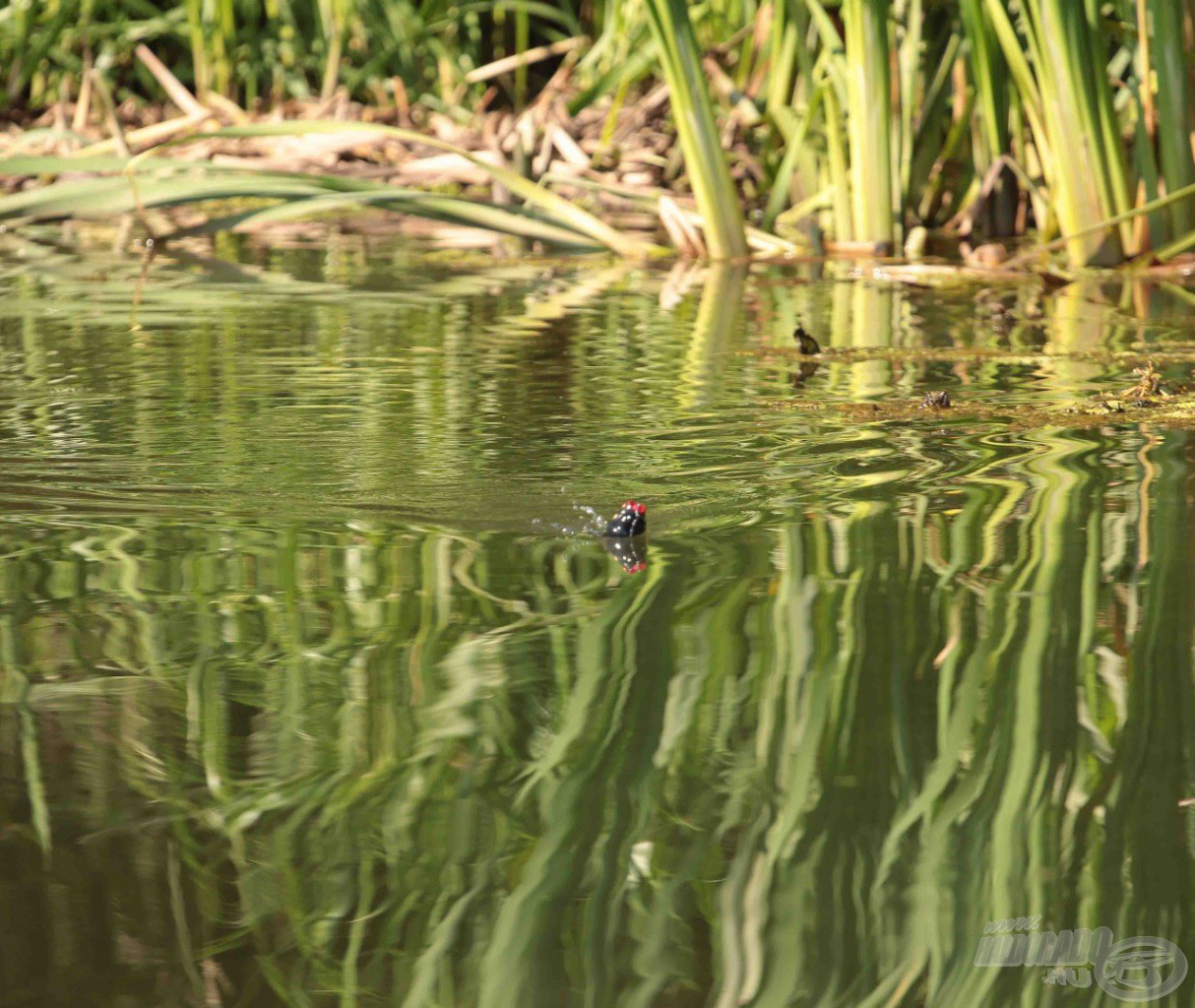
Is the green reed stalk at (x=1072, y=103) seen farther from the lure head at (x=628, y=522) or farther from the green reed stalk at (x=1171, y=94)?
the lure head at (x=628, y=522)

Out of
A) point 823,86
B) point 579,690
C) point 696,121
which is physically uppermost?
point 823,86

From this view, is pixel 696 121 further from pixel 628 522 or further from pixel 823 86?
pixel 628 522

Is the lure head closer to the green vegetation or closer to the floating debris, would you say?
the floating debris

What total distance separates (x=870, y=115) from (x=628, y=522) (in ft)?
9.87

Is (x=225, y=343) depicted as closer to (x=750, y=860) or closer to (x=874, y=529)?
(x=874, y=529)

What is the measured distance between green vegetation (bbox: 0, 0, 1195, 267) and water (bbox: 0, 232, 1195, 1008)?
1.58 meters

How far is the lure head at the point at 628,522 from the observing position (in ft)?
6.63

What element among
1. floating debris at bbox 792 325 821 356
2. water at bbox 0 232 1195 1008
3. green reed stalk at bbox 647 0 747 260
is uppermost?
green reed stalk at bbox 647 0 747 260

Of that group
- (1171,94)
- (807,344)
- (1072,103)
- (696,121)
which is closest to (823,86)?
(696,121)

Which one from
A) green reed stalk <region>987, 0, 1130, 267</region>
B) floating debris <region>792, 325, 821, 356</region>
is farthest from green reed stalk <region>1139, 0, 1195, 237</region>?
floating debris <region>792, 325, 821, 356</region>

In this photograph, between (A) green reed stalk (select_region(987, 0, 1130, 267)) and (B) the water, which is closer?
(B) the water

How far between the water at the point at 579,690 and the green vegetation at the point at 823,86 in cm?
158

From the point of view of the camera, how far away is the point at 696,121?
457cm

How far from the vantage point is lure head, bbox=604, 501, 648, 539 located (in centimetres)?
202
